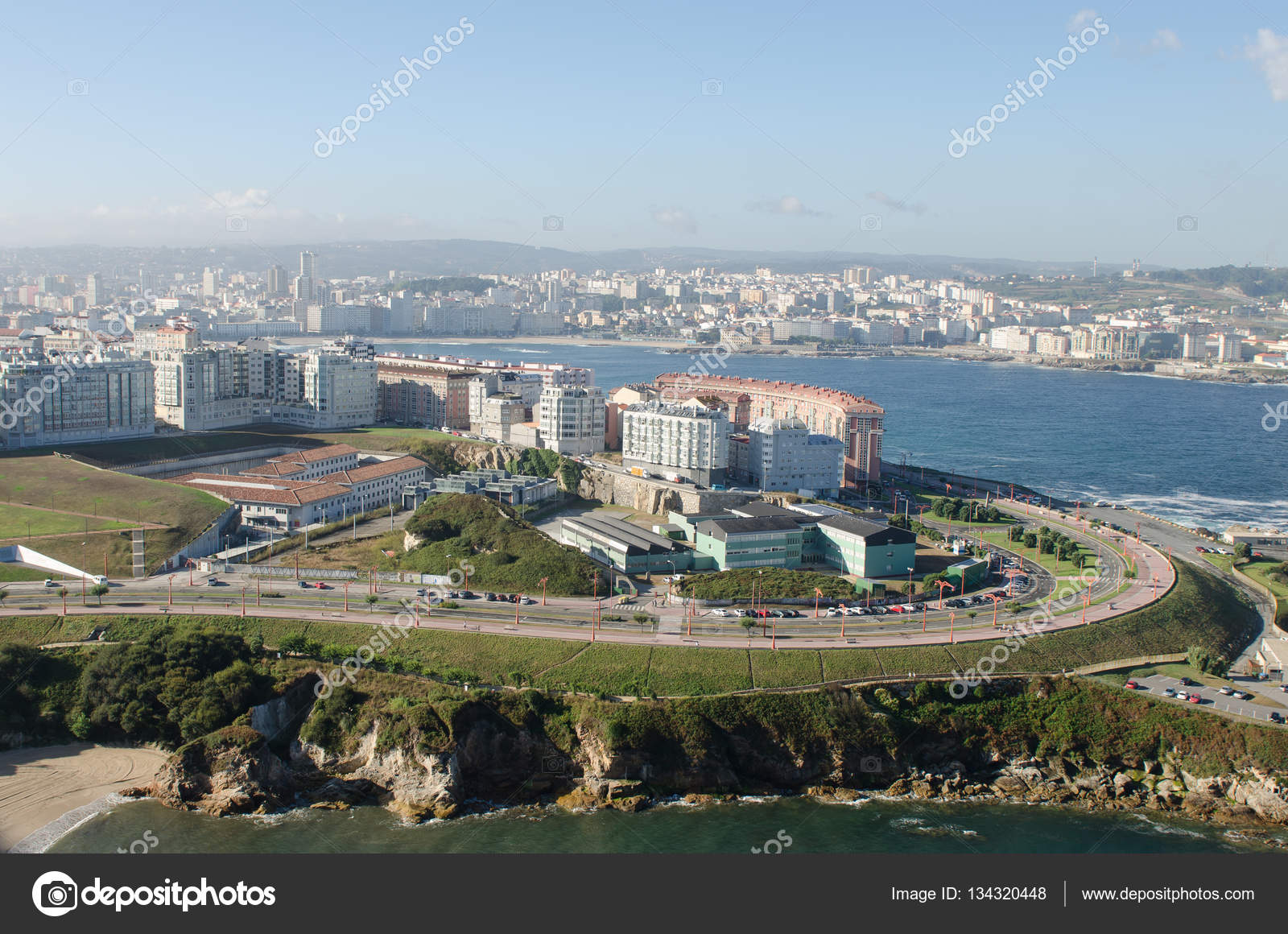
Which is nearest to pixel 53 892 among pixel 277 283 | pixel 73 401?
pixel 73 401

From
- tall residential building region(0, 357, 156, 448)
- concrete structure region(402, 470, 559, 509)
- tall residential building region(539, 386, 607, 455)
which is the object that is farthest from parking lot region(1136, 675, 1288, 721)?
tall residential building region(0, 357, 156, 448)

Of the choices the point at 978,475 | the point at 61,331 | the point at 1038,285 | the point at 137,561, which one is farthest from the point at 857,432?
the point at 1038,285

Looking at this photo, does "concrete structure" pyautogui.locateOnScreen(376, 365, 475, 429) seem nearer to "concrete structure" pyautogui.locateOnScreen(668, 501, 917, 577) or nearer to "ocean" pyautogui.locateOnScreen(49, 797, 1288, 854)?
"concrete structure" pyautogui.locateOnScreen(668, 501, 917, 577)

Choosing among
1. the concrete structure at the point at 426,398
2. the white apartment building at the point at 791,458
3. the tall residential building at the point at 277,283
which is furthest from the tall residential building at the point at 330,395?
the tall residential building at the point at 277,283

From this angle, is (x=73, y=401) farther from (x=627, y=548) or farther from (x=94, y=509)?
(x=627, y=548)

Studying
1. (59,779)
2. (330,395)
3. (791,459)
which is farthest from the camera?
(330,395)

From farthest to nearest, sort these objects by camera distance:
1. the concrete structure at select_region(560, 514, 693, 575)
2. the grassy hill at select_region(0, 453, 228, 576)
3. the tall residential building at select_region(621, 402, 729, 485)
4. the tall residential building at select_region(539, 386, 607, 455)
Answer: the tall residential building at select_region(539, 386, 607, 455)
the tall residential building at select_region(621, 402, 729, 485)
the concrete structure at select_region(560, 514, 693, 575)
the grassy hill at select_region(0, 453, 228, 576)

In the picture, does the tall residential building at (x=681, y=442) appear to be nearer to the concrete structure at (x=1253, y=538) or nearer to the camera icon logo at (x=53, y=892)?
the concrete structure at (x=1253, y=538)
